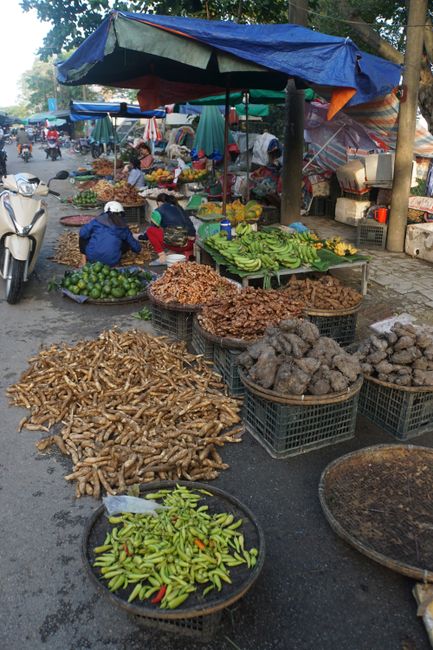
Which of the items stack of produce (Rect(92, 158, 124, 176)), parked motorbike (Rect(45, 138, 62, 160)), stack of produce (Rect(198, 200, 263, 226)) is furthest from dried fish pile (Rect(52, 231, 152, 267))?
parked motorbike (Rect(45, 138, 62, 160))

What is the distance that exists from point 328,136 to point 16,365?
10.1 meters

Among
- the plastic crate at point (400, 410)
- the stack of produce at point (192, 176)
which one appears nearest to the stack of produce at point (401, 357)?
the plastic crate at point (400, 410)

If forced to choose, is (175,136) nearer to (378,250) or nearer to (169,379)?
(378,250)

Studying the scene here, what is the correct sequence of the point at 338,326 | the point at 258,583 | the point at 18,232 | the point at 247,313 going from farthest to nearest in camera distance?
the point at 18,232
the point at 338,326
the point at 247,313
the point at 258,583

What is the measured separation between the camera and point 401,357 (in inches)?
163

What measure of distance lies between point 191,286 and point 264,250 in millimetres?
1276

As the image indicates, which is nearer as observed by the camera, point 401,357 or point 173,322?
point 401,357

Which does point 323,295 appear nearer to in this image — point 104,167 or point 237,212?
point 237,212

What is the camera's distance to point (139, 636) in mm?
2523

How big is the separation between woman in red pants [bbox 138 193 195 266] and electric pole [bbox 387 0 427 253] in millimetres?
3712

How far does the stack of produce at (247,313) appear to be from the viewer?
487 cm

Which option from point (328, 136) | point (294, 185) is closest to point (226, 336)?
point (294, 185)

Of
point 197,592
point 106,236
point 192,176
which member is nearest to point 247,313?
point 197,592

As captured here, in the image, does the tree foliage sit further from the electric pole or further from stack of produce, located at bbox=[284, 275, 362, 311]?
stack of produce, located at bbox=[284, 275, 362, 311]
